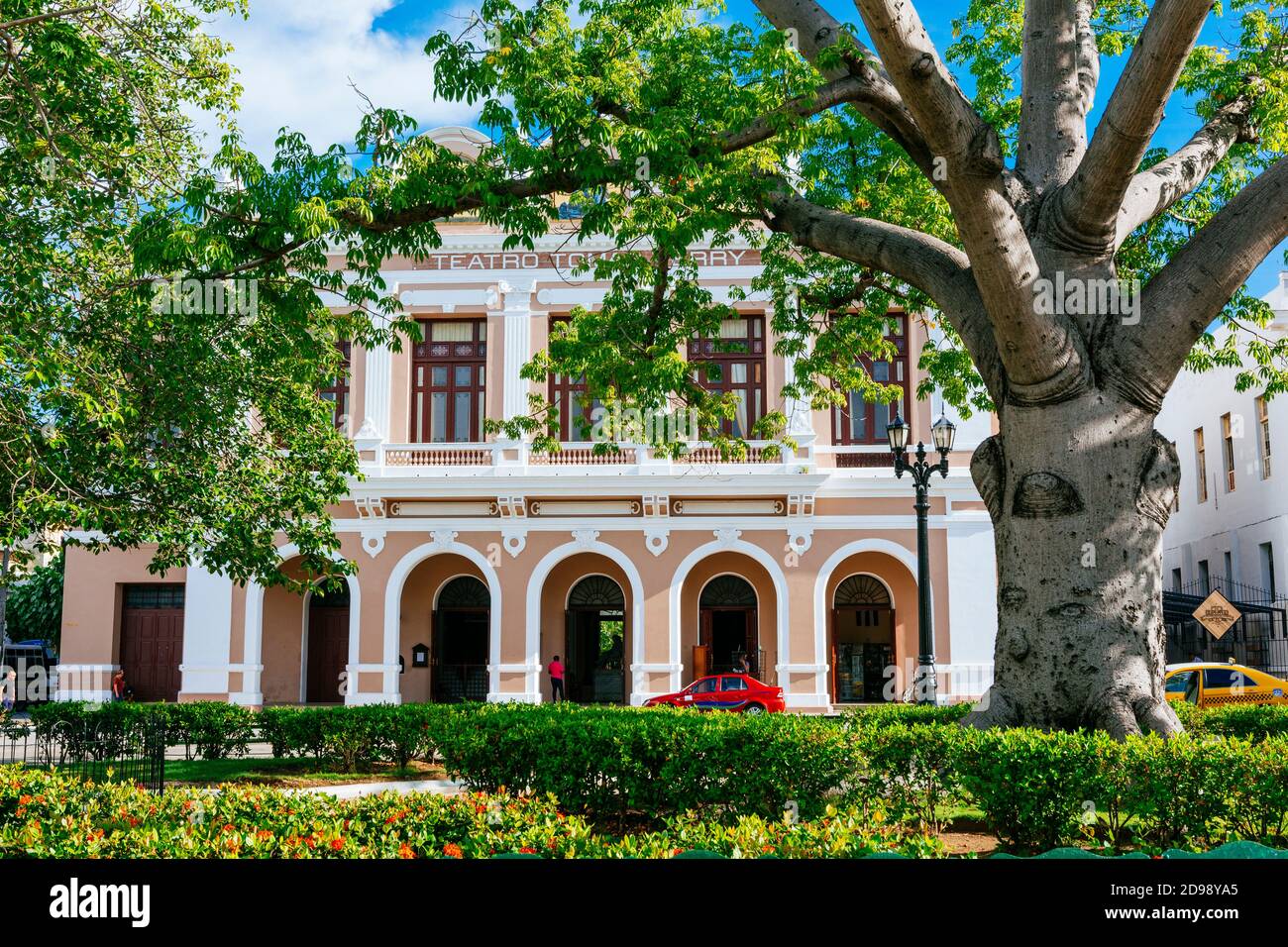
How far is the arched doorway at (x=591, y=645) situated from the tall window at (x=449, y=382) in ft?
15.6

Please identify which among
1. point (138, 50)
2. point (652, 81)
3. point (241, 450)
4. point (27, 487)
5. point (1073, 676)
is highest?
point (138, 50)

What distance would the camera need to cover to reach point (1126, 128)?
23.2 ft

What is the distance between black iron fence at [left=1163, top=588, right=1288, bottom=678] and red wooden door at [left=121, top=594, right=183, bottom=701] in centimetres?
2309

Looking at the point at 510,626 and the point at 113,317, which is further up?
the point at 113,317

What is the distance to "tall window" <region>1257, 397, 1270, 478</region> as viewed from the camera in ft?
83.9

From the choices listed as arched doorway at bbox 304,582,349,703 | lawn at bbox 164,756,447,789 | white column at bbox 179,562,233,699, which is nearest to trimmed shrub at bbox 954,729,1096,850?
lawn at bbox 164,756,447,789

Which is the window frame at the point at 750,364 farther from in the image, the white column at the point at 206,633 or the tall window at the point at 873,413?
the white column at the point at 206,633

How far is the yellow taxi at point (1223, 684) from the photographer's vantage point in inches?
684

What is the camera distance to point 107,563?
25.0 meters

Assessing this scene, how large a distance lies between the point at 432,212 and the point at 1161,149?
810 cm

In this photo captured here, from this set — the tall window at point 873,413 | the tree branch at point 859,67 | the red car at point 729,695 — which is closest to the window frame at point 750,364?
the tall window at point 873,413

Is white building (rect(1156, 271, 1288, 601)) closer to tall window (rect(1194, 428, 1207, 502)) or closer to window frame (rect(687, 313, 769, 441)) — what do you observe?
tall window (rect(1194, 428, 1207, 502))

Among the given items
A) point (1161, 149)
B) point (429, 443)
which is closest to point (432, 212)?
point (1161, 149)
